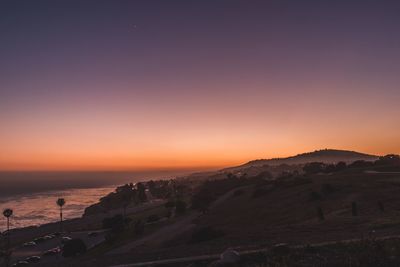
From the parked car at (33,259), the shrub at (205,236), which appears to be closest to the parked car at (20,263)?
the parked car at (33,259)

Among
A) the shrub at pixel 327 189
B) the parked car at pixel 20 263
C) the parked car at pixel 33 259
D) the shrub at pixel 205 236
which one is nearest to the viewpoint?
the shrub at pixel 205 236

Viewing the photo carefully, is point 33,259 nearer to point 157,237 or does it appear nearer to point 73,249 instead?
point 73,249

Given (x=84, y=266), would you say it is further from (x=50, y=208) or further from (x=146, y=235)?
(x=50, y=208)

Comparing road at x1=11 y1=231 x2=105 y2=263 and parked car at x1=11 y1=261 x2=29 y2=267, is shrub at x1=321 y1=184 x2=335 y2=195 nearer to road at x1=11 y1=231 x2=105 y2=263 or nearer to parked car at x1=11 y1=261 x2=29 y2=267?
road at x1=11 y1=231 x2=105 y2=263

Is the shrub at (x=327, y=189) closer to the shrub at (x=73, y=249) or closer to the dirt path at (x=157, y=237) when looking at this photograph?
the dirt path at (x=157, y=237)

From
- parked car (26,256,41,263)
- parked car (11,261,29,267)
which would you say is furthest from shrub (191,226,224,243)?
parked car (26,256,41,263)

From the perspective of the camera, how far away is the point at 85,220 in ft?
397

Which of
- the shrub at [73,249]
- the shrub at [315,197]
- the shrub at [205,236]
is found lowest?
the shrub at [73,249]

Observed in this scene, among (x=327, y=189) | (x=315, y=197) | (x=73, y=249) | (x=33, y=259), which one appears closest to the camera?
(x=315, y=197)

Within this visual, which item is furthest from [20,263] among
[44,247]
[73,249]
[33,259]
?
[44,247]

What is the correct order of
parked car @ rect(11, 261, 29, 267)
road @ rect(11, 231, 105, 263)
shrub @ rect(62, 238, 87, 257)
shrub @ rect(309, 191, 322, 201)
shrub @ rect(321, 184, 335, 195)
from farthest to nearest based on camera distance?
1. road @ rect(11, 231, 105, 263)
2. parked car @ rect(11, 261, 29, 267)
3. shrub @ rect(321, 184, 335, 195)
4. shrub @ rect(62, 238, 87, 257)
5. shrub @ rect(309, 191, 322, 201)

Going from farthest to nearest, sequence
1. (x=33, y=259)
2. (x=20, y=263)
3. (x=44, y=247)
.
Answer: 1. (x=44, y=247)
2. (x=33, y=259)
3. (x=20, y=263)

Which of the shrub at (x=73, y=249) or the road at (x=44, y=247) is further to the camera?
the road at (x=44, y=247)

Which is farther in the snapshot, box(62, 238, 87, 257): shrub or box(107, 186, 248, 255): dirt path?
box(62, 238, 87, 257): shrub
